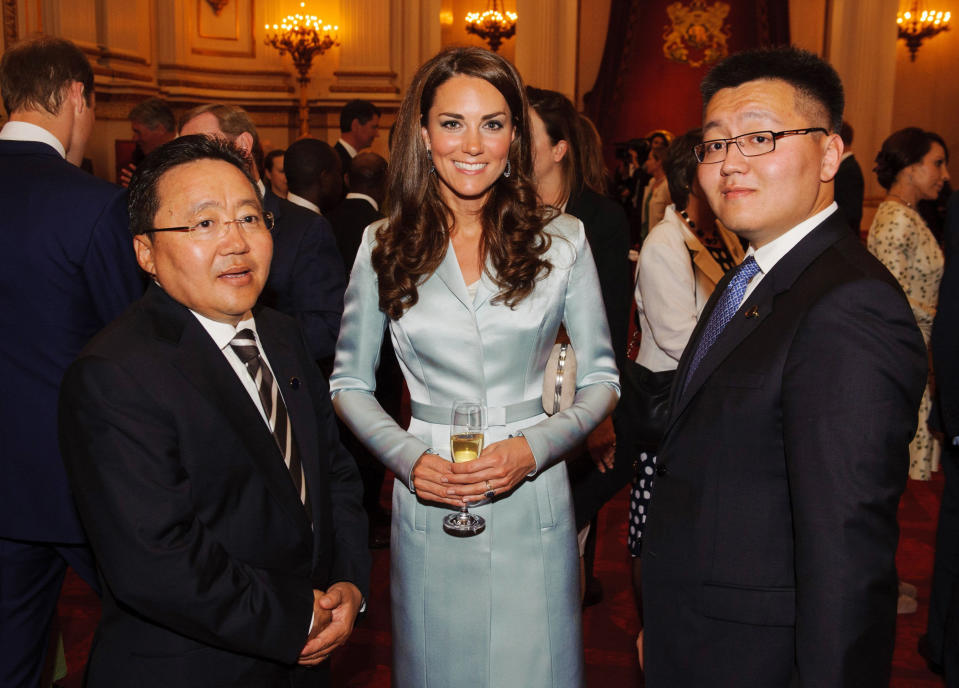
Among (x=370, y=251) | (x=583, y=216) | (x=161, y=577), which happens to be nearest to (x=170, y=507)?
(x=161, y=577)

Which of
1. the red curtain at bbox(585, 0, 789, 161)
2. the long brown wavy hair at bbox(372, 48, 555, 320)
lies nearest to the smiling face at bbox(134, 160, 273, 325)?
the long brown wavy hair at bbox(372, 48, 555, 320)

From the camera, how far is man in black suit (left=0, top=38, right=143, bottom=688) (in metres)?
2.35

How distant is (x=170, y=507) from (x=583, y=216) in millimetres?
2098

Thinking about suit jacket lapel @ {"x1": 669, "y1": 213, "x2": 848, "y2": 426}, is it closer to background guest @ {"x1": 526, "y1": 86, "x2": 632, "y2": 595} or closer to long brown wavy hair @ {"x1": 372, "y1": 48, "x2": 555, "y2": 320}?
long brown wavy hair @ {"x1": 372, "y1": 48, "x2": 555, "y2": 320}

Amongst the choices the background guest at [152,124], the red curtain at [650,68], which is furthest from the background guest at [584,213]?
the red curtain at [650,68]

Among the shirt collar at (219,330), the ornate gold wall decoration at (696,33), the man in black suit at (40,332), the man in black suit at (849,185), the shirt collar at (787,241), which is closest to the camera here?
the shirt collar at (787,241)

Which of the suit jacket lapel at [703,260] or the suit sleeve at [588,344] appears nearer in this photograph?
the suit sleeve at [588,344]

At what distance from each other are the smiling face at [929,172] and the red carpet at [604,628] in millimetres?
1749

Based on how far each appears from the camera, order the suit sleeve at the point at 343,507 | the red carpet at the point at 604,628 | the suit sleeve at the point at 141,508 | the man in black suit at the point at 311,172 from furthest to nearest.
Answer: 1. the man in black suit at the point at 311,172
2. the red carpet at the point at 604,628
3. the suit sleeve at the point at 343,507
4. the suit sleeve at the point at 141,508

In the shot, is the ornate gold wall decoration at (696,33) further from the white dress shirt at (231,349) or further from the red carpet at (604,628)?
the white dress shirt at (231,349)

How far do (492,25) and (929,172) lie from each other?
1063 centimetres

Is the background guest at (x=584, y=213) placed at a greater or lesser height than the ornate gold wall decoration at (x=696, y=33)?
lesser

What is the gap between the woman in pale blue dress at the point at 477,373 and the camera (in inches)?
79.4

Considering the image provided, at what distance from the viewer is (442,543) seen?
2.03m
